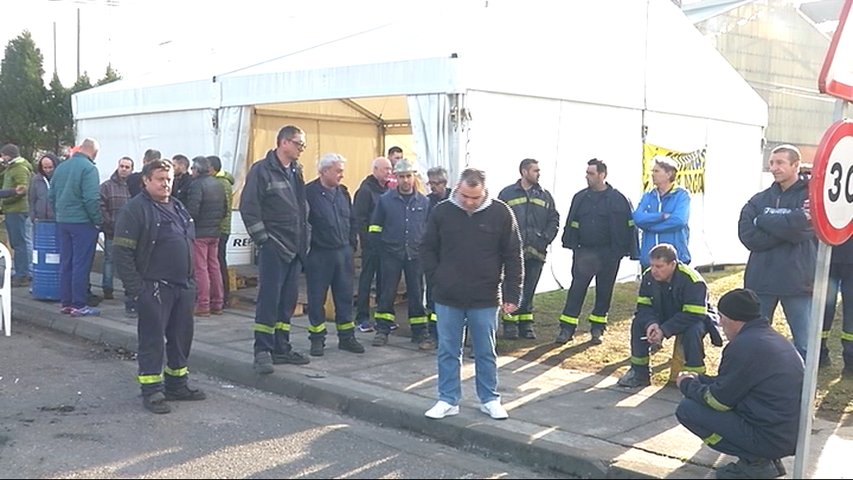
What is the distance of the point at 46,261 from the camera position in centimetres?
1077

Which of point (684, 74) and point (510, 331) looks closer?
point (510, 331)

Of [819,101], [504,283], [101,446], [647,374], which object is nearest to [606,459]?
[504,283]

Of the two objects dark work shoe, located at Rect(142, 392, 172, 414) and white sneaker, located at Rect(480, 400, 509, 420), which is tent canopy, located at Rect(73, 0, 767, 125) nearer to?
white sneaker, located at Rect(480, 400, 509, 420)

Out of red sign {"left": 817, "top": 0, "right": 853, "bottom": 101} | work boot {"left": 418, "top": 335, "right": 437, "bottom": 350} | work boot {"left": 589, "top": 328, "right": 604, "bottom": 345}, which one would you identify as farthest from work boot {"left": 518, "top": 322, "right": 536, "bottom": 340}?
red sign {"left": 817, "top": 0, "right": 853, "bottom": 101}

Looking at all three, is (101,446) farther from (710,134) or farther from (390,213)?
(710,134)

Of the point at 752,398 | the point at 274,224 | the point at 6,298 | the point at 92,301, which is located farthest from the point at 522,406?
the point at 92,301

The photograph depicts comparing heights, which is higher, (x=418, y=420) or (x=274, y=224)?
(x=274, y=224)

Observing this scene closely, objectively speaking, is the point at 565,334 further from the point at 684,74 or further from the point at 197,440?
the point at 684,74

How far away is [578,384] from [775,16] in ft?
100

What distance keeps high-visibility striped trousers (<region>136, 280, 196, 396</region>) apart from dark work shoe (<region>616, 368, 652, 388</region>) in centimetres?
353

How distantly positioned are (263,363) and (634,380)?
123 inches

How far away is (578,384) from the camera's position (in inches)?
279

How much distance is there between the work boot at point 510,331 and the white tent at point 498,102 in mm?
1810

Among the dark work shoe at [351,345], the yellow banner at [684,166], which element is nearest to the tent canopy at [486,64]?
the yellow banner at [684,166]
